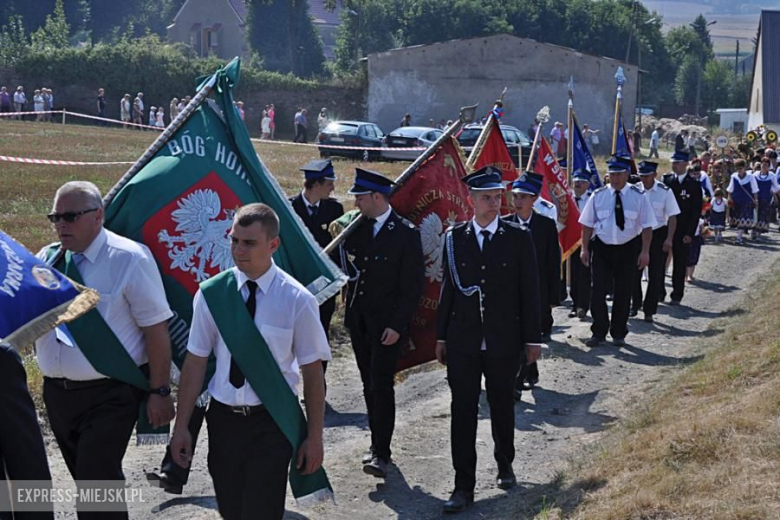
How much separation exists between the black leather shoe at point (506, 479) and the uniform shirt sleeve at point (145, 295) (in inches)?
115

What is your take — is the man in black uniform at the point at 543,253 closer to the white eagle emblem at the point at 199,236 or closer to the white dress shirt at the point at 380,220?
the white dress shirt at the point at 380,220

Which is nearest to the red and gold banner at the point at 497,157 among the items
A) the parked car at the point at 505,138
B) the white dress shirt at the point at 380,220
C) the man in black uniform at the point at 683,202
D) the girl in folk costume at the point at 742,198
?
the white dress shirt at the point at 380,220

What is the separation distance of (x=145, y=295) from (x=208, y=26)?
331ft

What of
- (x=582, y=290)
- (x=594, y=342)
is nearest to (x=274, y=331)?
(x=594, y=342)

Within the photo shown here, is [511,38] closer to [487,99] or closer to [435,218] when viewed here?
[487,99]

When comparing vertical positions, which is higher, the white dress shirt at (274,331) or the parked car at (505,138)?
the parked car at (505,138)

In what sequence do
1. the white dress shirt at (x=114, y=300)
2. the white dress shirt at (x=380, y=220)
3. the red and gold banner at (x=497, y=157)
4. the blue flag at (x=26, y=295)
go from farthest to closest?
the red and gold banner at (x=497, y=157), the white dress shirt at (x=380, y=220), the white dress shirt at (x=114, y=300), the blue flag at (x=26, y=295)

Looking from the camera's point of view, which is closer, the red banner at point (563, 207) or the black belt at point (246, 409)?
the black belt at point (246, 409)

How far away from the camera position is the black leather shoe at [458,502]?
716 centimetres

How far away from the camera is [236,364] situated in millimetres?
5184

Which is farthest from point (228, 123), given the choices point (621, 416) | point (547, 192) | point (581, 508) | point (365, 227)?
point (547, 192)

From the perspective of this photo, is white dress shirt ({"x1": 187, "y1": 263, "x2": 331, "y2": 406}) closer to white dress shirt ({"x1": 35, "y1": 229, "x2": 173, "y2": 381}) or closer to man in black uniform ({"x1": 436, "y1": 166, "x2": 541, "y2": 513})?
white dress shirt ({"x1": 35, "y1": 229, "x2": 173, "y2": 381})

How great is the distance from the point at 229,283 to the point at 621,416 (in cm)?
513

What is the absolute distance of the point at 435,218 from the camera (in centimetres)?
914
